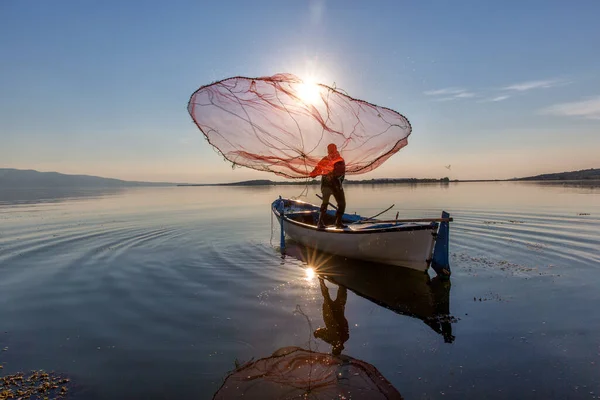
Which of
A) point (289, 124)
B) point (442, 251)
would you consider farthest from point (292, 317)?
point (442, 251)

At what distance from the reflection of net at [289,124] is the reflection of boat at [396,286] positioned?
10.4 feet

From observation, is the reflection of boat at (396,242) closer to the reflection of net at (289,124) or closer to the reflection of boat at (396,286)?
the reflection of boat at (396,286)

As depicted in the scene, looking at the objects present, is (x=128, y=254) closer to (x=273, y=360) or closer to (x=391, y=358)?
(x=273, y=360)

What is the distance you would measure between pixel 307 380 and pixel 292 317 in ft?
8.12

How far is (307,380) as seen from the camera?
15.8ft

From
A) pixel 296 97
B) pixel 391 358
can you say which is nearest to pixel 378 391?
pixel 391 358

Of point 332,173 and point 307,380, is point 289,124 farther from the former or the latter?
point 307,380

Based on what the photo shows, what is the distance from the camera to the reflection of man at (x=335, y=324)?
20.1ft

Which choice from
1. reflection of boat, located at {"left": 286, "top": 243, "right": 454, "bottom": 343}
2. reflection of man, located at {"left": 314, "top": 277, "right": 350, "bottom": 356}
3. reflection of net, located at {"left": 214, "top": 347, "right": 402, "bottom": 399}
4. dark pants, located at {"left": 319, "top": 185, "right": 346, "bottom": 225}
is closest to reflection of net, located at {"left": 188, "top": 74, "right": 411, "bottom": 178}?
dark pants, located at {"left": 319, "top": 185, "right": 346, "bottom": 225}

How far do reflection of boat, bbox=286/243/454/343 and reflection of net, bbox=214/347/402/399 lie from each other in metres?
2.04

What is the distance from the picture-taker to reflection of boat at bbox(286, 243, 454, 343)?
737 cm

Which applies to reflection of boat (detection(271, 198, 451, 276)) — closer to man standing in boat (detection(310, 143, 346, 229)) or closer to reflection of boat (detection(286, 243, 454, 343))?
reflection of boat (detection(286, 243, 454, 343))

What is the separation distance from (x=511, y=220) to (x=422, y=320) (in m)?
16.3

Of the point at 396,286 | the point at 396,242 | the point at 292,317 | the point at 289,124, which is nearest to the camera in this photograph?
the point at 292,317
